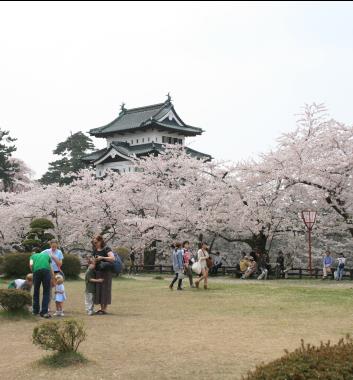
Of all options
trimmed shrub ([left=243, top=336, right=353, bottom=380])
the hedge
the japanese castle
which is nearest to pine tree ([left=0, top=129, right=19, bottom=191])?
the japanese castle

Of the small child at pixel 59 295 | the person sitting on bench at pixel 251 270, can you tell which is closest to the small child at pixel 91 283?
the small child at pixel 59 295

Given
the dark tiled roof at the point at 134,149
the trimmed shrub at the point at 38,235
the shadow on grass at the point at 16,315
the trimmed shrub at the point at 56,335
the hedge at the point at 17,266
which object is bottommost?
the shadow on grass at the point at 16,315

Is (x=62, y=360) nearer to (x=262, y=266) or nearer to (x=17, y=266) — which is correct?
(x=17, y=266)

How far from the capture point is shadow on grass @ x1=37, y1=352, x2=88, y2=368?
7703mm

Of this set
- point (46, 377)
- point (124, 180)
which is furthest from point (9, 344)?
point (124, 180)

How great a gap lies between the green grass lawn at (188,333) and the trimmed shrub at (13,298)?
358 millimetres

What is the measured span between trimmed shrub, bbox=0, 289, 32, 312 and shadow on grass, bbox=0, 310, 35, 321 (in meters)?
0.10

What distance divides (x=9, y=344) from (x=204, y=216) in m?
23.2

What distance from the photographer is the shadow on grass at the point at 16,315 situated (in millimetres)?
12227

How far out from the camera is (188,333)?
10.1 m

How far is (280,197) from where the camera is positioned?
2939 centimetres

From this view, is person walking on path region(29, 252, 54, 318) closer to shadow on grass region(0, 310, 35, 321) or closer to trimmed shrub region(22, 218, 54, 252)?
shadow on grass region(0, 310, 35, 321)

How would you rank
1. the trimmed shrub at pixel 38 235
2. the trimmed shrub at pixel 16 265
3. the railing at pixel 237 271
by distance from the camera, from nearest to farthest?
1. the trimmed shrub at pixel 16 265
2. the trimmed shrub at pixel 38 235
3. the railing at pixel 237 271

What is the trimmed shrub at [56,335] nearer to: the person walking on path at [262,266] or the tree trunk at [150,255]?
the person walking on path at [262,266]
